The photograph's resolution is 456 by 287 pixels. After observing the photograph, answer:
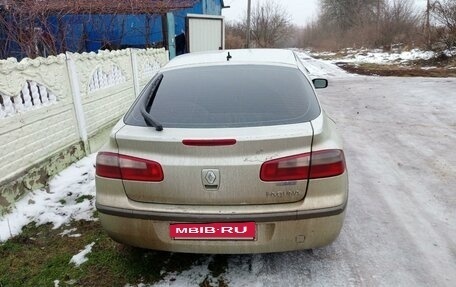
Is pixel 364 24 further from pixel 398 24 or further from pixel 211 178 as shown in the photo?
pixel 211 178

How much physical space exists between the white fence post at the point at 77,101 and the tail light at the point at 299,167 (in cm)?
379

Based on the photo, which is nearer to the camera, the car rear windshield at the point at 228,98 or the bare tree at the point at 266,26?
the car rear windshield at the point at 228,98

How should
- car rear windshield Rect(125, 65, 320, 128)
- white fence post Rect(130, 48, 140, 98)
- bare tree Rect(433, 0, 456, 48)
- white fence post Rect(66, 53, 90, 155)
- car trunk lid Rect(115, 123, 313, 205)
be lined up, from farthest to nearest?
bare tree Rect(433, 0, 456, 48), white fence post Rect(130, 48, 140, 98), white fence post Rect(66, 53, 90, 155), car rear windshield Rect(125, 65, 320, 128), car trunk lid Rect(115, 123, 313, 205)

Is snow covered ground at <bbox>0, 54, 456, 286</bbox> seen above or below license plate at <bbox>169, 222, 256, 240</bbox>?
below

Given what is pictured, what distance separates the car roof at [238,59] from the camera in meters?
3.19

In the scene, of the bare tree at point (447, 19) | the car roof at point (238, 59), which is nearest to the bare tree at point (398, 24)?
the bare tree at point (447, 19)

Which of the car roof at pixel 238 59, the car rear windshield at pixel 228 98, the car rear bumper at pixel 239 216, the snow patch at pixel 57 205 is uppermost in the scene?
the car roof at pixel 238 59

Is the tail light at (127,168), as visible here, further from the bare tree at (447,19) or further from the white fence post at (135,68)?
the bare tree at (447,19)

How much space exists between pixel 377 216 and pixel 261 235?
1.72m

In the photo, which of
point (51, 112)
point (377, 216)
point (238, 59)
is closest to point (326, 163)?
point (238, 59)

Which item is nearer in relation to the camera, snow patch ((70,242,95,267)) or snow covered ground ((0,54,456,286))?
snow covered ground ((0,54,456,286))

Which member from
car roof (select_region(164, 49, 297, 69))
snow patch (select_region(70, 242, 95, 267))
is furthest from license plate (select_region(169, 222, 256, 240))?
car roof (select_region(164, 49, 297, 69))

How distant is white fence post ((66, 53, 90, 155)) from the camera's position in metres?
4.96

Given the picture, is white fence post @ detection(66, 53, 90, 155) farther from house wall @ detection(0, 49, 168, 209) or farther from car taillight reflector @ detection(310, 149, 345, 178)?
car taillight reflector @ detection(310, 149, 345, 178)
